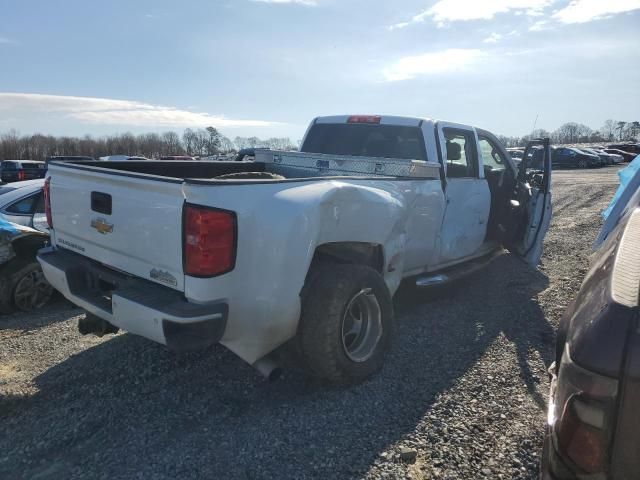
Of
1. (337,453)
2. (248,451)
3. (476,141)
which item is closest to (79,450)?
(248,451)

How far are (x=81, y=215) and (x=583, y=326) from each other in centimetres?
326

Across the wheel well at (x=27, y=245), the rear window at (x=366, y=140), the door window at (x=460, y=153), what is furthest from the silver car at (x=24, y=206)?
the door window at (x=460, y=153)

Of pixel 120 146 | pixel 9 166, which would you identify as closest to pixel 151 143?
pixel 120 146

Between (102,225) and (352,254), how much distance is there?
1796 mm

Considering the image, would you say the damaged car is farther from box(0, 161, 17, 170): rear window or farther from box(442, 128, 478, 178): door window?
box(0, 161, 17, 170): rear window

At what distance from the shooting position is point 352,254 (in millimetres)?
3812

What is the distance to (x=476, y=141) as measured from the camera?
585cm

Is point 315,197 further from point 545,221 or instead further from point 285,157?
point 545,221

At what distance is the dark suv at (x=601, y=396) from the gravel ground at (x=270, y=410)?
1325mm

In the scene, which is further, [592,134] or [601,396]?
[592,134]

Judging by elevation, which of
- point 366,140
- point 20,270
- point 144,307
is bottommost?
point 20,270

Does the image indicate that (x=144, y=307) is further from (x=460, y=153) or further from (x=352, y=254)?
(x=460, y=153)

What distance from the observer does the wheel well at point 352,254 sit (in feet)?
11.7

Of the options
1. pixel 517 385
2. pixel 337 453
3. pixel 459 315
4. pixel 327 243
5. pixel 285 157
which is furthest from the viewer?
pixel 285 157
